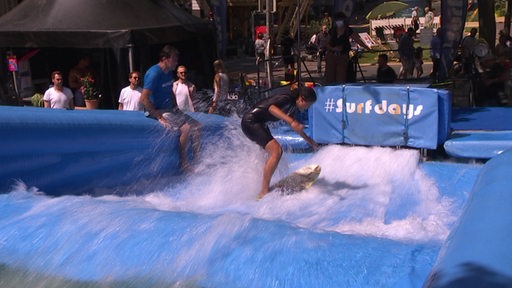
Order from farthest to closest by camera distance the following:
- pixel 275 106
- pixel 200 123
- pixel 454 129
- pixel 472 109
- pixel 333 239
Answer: pixel 472 109, pixel 454 129, pixel 200 123, pixel 275 106, pixel 333 239

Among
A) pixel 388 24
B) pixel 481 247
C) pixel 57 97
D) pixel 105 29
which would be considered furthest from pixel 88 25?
pixel 388 24

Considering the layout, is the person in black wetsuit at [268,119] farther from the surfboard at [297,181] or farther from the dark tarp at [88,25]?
the dark tarp at [88,25]

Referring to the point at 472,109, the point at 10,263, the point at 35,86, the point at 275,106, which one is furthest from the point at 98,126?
the point at 35,86

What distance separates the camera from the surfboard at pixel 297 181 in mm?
6301

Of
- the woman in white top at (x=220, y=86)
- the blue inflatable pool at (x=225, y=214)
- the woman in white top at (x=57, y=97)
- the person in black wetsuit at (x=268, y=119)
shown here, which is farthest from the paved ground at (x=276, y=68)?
the person in black wetsuit at (x=268, y=119)

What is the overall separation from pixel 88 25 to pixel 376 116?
5.03m

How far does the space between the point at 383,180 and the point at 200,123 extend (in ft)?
7.31

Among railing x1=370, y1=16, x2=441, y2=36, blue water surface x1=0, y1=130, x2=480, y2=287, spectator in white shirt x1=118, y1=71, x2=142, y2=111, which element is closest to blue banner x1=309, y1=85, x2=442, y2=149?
blue water surface x1=0, y1=130, x2=480, y2=287

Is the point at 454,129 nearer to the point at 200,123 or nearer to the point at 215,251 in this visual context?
the point at 200,123

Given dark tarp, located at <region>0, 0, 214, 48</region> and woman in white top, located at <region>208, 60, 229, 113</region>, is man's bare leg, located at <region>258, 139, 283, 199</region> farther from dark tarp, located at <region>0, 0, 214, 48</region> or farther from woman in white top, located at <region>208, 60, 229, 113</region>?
dark tarp, located at <region>0, 0, 214, 48</region>

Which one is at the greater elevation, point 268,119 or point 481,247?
point 268,119

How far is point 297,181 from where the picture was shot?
249 inches

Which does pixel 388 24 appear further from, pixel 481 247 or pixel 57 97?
pixel 481 247

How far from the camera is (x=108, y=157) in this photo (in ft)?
22.0
